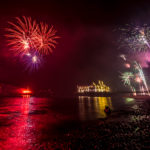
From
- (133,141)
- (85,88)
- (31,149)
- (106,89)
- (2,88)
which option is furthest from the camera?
(85,88)

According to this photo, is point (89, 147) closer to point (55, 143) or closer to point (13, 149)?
point (55, 143)

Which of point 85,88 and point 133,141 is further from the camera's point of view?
point 85,88

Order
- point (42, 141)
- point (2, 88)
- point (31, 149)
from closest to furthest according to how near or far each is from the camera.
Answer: point (31, 149) < point (42, 141) < point (2, 88)

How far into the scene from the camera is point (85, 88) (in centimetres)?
19825

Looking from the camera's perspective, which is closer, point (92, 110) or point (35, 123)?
point (35, 123)

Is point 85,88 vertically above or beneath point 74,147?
above

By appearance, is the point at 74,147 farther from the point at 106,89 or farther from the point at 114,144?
the point at 106,89

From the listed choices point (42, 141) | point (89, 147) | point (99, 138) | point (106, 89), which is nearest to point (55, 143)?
point (42, 141)

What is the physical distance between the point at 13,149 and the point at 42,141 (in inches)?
73.5

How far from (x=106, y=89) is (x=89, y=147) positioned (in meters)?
153

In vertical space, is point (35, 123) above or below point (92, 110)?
above

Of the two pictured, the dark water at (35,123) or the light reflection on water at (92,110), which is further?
the light reflection on water at (92,110)

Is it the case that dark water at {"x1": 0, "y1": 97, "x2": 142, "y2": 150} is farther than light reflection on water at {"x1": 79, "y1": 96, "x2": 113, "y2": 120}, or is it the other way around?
light reflection on water at {"x1": 79, "y1": 96, "x2": 113, "y2": 120}

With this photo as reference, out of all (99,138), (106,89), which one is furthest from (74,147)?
(106,89)
